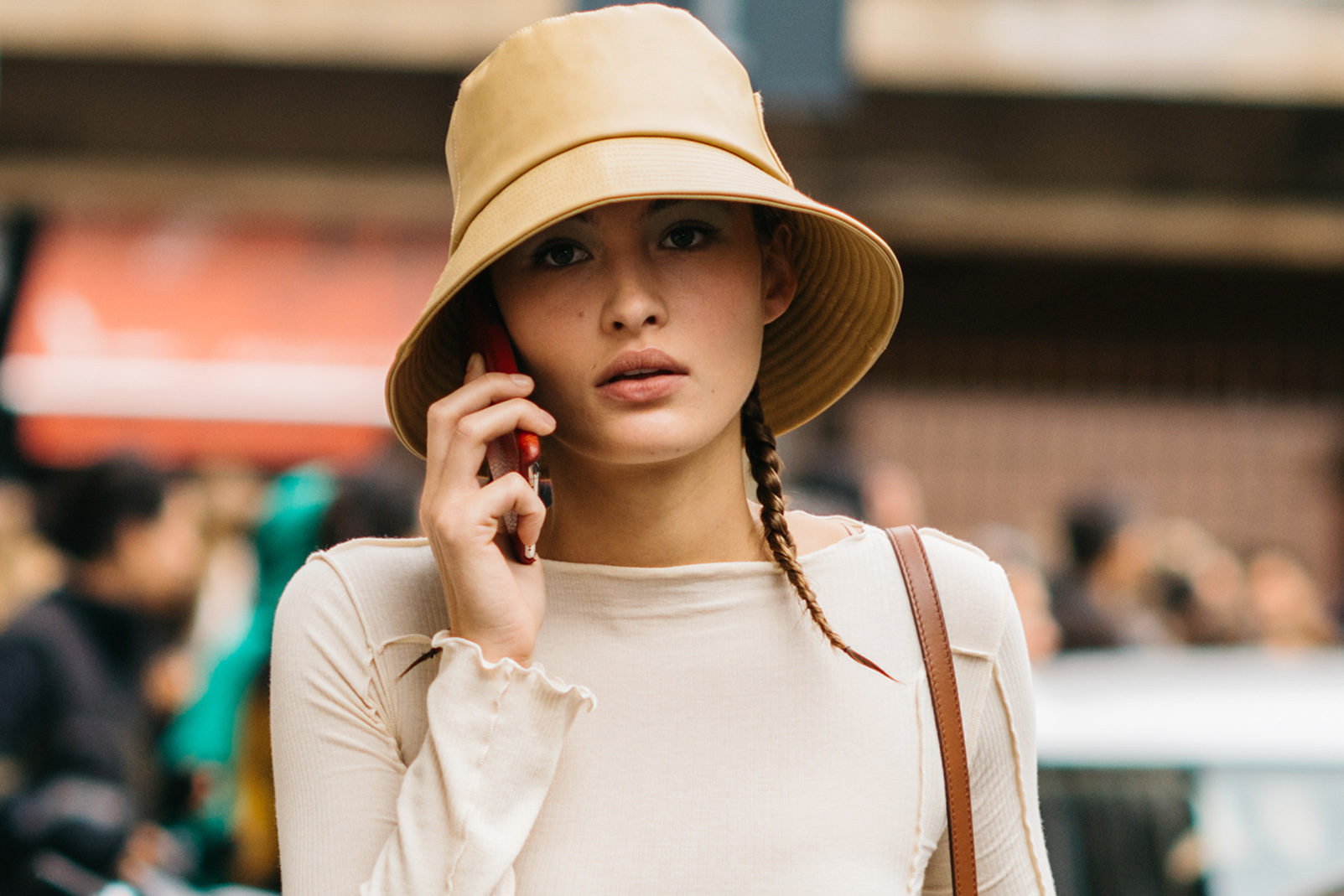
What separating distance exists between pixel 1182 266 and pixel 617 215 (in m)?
9.29

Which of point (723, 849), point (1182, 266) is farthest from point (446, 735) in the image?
point (1182, 266)

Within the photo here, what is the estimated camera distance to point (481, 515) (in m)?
1.53

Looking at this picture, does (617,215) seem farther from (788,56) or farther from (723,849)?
(788,56)

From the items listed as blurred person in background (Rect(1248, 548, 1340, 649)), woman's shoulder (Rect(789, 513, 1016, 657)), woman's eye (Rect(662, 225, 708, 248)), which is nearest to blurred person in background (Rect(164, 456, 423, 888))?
woman's shoulder (Rect(789, 513, 1016, 657))

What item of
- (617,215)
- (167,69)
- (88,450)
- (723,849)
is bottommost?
(723,849)

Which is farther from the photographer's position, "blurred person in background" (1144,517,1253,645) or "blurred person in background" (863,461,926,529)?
"blurred person in background" (1144,517,1253,645)

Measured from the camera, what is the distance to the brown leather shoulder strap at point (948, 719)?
67.3 inches

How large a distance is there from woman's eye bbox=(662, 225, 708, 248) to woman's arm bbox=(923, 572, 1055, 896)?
2.02 ft

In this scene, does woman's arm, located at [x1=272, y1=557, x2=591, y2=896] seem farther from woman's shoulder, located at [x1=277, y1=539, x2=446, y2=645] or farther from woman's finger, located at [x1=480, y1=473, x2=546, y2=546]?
woman's finger, located at [x1=480, y1=473, x2=546, y2=546]

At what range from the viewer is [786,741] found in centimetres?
168

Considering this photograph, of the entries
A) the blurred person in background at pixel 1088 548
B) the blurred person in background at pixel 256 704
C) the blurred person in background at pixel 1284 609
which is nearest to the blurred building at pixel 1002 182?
the blurred person in background at pixel 1284 609

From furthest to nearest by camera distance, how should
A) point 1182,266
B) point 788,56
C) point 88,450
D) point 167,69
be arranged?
point 1182,266, point 167,69, point 88,450, point 788,56

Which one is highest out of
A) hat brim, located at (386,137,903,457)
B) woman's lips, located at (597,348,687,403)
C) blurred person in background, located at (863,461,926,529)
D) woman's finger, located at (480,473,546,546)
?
blurred person in background, located at (863,461,926,529)

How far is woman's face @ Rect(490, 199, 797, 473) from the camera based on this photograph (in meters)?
1.61
